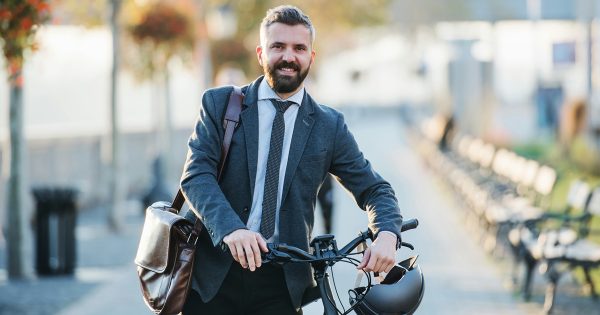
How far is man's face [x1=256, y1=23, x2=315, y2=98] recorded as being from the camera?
4.13m

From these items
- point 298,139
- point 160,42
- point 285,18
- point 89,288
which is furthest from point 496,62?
point 285,18

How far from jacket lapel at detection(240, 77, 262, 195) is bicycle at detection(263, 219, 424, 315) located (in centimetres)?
31

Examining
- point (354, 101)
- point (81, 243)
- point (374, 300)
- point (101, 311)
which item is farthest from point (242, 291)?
point (354, 101)

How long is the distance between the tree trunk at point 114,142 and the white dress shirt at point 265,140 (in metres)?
12.4

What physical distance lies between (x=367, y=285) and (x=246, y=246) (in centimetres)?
47

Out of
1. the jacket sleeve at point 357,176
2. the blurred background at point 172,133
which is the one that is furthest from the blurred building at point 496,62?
the jacket sleeve at point 357,176

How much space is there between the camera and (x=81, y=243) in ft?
51.3

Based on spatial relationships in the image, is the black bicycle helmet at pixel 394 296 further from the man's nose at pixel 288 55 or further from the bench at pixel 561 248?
the bench at pixel 561 248

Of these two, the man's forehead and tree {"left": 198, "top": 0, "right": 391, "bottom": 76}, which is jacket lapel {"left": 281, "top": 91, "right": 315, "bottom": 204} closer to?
the man's forehead

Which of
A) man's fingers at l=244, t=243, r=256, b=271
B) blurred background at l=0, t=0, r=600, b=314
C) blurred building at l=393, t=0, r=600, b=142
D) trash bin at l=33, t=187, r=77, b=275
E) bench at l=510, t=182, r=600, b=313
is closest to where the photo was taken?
man's fingers at l=244, t=243, r=256, b=271

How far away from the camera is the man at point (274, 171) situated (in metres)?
4.17

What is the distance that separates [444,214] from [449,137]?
8.28m

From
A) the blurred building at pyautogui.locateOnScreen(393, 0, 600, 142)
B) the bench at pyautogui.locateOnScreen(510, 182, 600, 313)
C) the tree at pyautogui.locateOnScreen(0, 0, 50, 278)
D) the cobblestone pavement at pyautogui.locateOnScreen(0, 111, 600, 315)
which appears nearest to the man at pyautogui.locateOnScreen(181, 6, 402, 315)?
the cobblestone pavement at pyautogui.locateOnScreen(0, 111, 600, 315)

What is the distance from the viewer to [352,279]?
1159 centimetres
